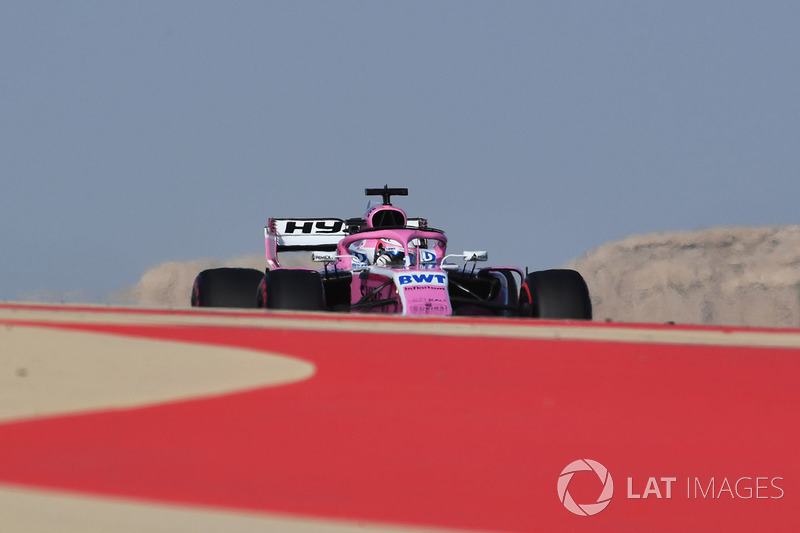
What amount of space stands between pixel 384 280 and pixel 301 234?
8.28 feet

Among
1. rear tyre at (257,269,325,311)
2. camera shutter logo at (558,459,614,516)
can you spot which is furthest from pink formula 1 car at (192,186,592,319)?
camera shutter logo at (558,459,614,516)

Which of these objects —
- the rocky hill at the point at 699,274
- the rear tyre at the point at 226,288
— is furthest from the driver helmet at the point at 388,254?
the rocky hill at the point at 699,274

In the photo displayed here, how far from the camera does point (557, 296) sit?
8.37 metres

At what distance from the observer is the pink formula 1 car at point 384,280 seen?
807 cm

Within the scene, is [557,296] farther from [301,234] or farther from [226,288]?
[301,234]

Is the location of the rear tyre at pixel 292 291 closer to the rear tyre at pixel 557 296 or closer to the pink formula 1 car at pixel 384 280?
the pink formula 1 car at pixel 384 280

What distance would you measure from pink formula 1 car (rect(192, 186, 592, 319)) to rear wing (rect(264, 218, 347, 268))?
0.04 ft

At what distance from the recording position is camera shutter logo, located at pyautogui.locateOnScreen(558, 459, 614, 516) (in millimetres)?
2834

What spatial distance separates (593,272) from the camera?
41.2 m

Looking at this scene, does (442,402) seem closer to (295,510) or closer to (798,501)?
(295,510)

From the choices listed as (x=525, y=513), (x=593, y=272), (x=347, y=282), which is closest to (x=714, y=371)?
(x=525, y=513)

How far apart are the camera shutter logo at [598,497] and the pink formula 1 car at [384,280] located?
15.4 feet

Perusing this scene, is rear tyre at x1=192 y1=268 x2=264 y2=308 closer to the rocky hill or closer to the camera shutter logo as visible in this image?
the camera shutter logo

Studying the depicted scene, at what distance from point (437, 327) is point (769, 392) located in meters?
0.96
